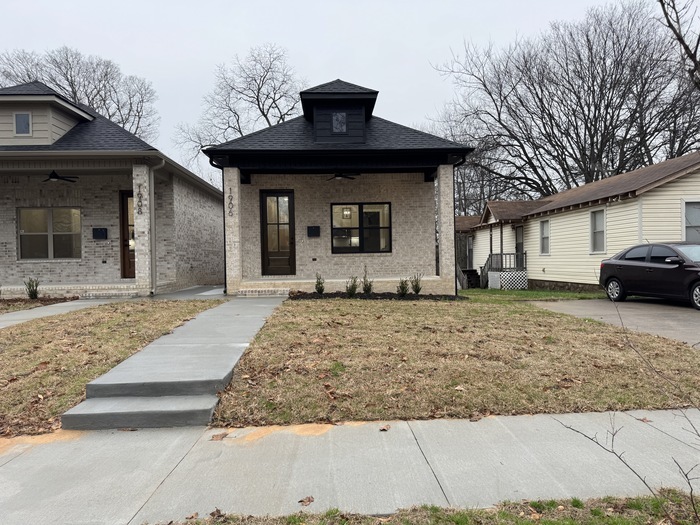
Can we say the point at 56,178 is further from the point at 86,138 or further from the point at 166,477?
the point at 166,477

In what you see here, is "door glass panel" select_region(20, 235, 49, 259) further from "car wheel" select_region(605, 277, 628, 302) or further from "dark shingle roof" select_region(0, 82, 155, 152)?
"car wheel" select_region(605, 277, 628, 302)

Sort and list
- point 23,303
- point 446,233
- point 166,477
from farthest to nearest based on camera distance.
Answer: point 446,233
point 23,303
point 166,477

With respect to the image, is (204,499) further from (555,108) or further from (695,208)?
(555,108)

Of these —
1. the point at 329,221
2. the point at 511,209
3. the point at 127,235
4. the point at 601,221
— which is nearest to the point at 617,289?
the point at 601,221

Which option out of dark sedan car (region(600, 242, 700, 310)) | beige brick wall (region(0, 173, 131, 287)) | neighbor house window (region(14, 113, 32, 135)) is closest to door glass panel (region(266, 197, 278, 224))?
beige brick wall (region(0, 173, 131, 287))

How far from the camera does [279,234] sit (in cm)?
1301

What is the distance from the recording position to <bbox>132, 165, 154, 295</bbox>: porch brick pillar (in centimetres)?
1112

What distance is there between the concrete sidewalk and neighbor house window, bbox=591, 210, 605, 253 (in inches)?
469

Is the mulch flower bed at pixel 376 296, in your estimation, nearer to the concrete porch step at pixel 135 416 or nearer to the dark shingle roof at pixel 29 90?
the concrete porch step at pixel 135 416

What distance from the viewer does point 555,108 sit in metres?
26.8

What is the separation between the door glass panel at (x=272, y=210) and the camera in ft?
42.6

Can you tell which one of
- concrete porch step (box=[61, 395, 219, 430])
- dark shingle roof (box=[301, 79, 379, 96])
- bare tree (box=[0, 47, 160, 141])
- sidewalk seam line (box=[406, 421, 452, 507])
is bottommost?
sidewalk seam line (box=[406, 421, 452, 507])

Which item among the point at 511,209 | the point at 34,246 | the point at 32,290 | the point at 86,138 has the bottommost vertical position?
the point at 32,290

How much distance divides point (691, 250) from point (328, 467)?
10341mm
